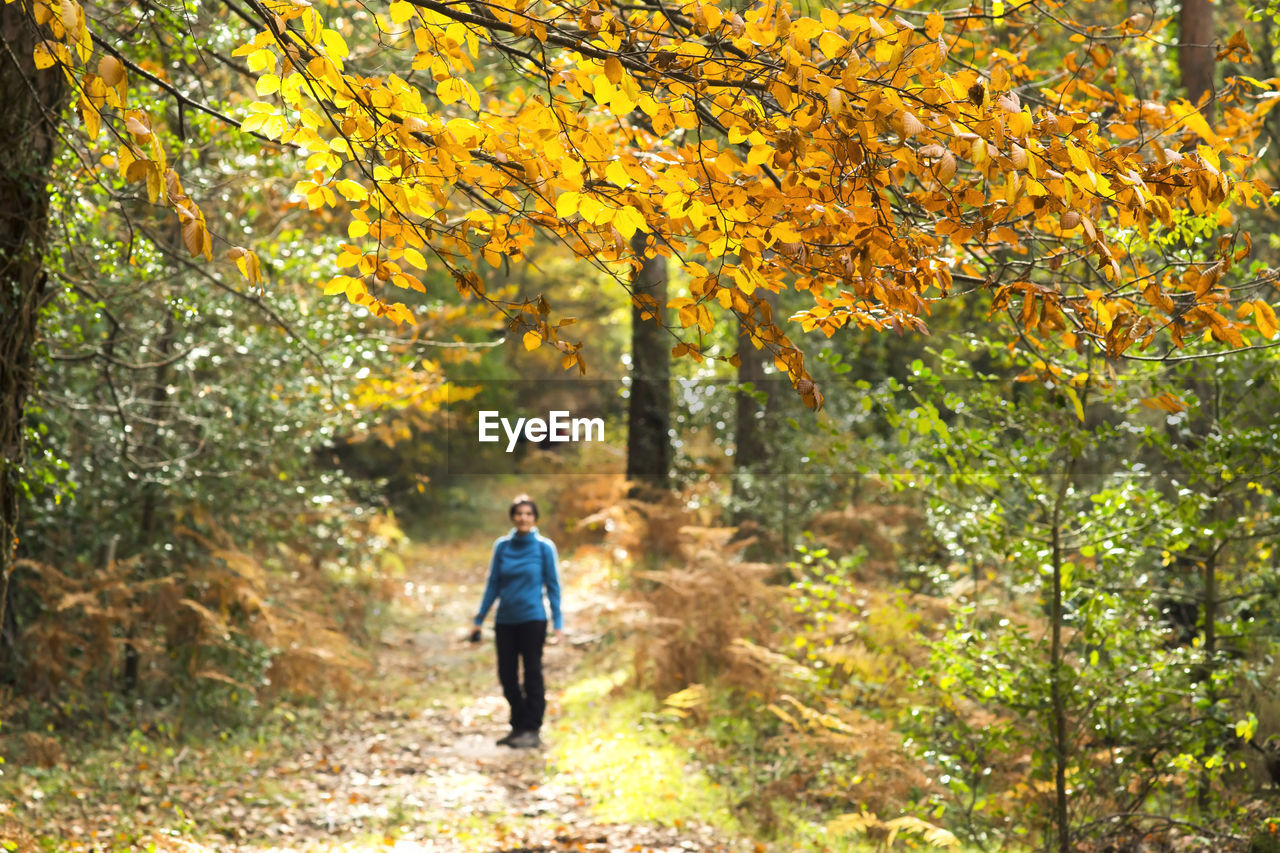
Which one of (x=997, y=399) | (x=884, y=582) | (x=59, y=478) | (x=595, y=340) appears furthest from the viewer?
(x=595, y=340)

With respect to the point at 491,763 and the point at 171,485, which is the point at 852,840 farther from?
the point at 171,485

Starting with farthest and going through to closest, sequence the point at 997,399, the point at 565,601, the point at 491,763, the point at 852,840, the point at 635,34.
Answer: the point at 565,601 < the point at 491,763 < the point at 852,840 < the point at 997,399 < the point at 635,34

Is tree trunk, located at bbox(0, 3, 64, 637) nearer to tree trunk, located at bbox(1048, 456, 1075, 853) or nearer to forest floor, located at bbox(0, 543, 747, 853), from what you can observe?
forest floor, located at bbox(0, 543, 747, 853)

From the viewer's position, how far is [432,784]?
734 cm

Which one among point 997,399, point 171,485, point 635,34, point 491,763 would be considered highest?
point 635,34

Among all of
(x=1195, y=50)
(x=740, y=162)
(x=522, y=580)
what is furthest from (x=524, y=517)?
(x=1195, y=50)

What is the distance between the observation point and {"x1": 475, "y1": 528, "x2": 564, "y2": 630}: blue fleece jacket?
841cm

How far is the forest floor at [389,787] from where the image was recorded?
609 centimetres

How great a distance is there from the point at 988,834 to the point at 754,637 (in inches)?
114

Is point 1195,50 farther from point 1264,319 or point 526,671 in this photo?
point 526,671

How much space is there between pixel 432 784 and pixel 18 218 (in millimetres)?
4652

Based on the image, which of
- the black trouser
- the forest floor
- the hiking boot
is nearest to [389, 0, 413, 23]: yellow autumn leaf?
the forest floor

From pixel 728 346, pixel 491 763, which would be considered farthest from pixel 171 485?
pixel 728 346

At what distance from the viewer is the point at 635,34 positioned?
316cm
